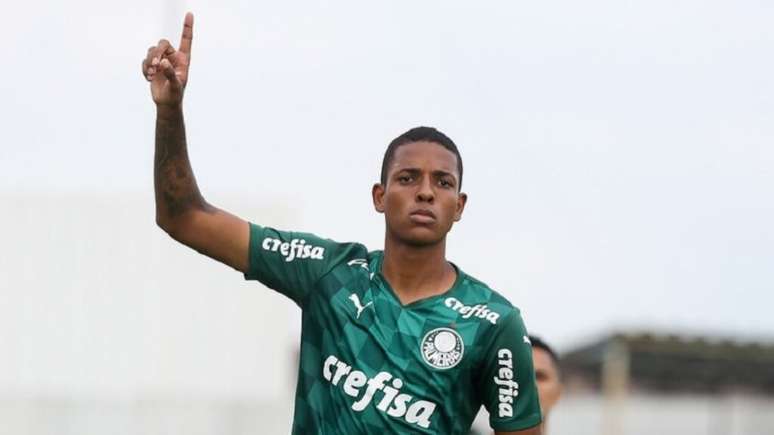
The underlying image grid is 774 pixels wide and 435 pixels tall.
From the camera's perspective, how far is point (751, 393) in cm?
3841

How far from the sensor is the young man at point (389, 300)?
5.82 meters

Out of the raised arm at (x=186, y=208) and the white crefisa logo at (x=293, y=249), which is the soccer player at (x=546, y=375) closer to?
the white crefisa logo at (x=293, y=249)

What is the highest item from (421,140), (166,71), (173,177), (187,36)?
(187,36)

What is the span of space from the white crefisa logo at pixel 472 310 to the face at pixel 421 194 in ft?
0.82

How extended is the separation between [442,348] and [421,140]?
2.77 ft

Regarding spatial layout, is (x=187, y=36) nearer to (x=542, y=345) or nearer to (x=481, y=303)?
(x=481, y=303)

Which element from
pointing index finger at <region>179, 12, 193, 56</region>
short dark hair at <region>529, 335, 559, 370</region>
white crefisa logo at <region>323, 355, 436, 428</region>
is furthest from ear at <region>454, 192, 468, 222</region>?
short dark hair at <region>529, 335, 559, 370</region>

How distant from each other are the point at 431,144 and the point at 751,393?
1334 inches

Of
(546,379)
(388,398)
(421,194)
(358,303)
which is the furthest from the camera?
(546,379)

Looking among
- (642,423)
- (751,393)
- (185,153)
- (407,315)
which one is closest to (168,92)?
(185,153)

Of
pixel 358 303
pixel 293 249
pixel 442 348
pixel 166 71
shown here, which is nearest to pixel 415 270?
pixel 358 303

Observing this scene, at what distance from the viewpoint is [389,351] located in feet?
19.2

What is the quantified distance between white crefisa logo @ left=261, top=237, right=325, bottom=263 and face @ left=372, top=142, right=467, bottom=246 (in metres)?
0.32

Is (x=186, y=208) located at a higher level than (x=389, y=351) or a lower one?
higher
